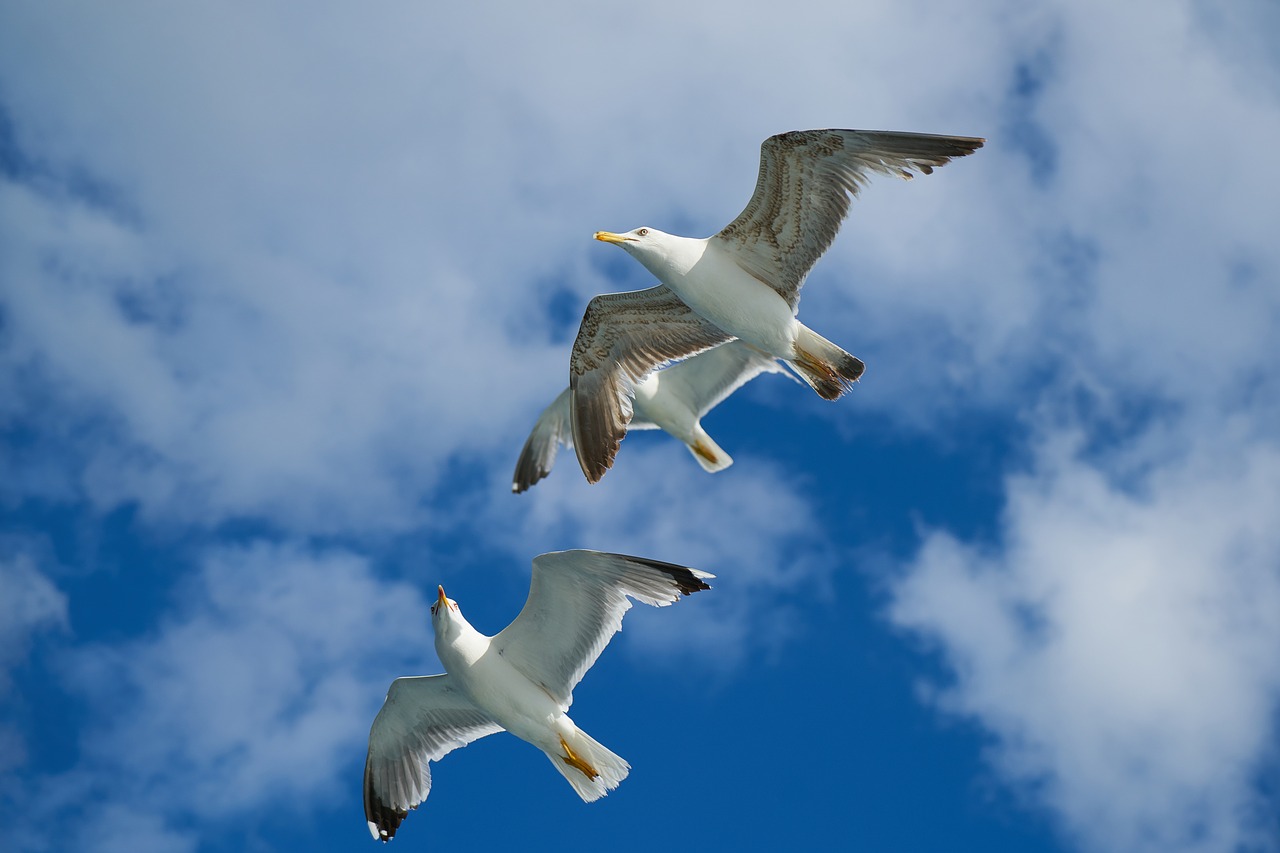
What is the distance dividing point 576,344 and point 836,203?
2844 millimetres

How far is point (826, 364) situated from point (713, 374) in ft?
12.1

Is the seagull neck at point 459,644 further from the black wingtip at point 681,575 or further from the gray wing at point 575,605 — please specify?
the black wingtip at point 681,575

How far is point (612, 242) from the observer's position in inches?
465

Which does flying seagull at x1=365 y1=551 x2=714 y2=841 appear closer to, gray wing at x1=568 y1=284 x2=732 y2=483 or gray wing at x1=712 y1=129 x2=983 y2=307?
gray wing at x1=568 y1=284 x2=732 y2=483

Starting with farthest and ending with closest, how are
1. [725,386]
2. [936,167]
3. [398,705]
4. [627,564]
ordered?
1. [725,386]
2. [398,705]
3. [627,564]
4. [936,167]

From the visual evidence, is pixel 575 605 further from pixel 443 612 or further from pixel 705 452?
pixel 705 452

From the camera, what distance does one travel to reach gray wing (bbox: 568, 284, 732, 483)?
12.8m

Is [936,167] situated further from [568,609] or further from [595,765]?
[595,765]

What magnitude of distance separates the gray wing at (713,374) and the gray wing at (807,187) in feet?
11.1

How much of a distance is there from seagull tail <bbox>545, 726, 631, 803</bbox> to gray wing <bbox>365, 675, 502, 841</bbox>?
3.98 feet

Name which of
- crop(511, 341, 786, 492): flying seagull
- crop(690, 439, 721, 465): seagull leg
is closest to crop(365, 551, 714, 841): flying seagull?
crop(511, 341, 786, 492): flying seagull

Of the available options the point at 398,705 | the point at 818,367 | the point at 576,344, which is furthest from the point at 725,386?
the point at 398,705

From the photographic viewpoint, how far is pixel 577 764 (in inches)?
464

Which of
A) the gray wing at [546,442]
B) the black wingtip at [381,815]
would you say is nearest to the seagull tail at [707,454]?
the gray wing at [546,442]
